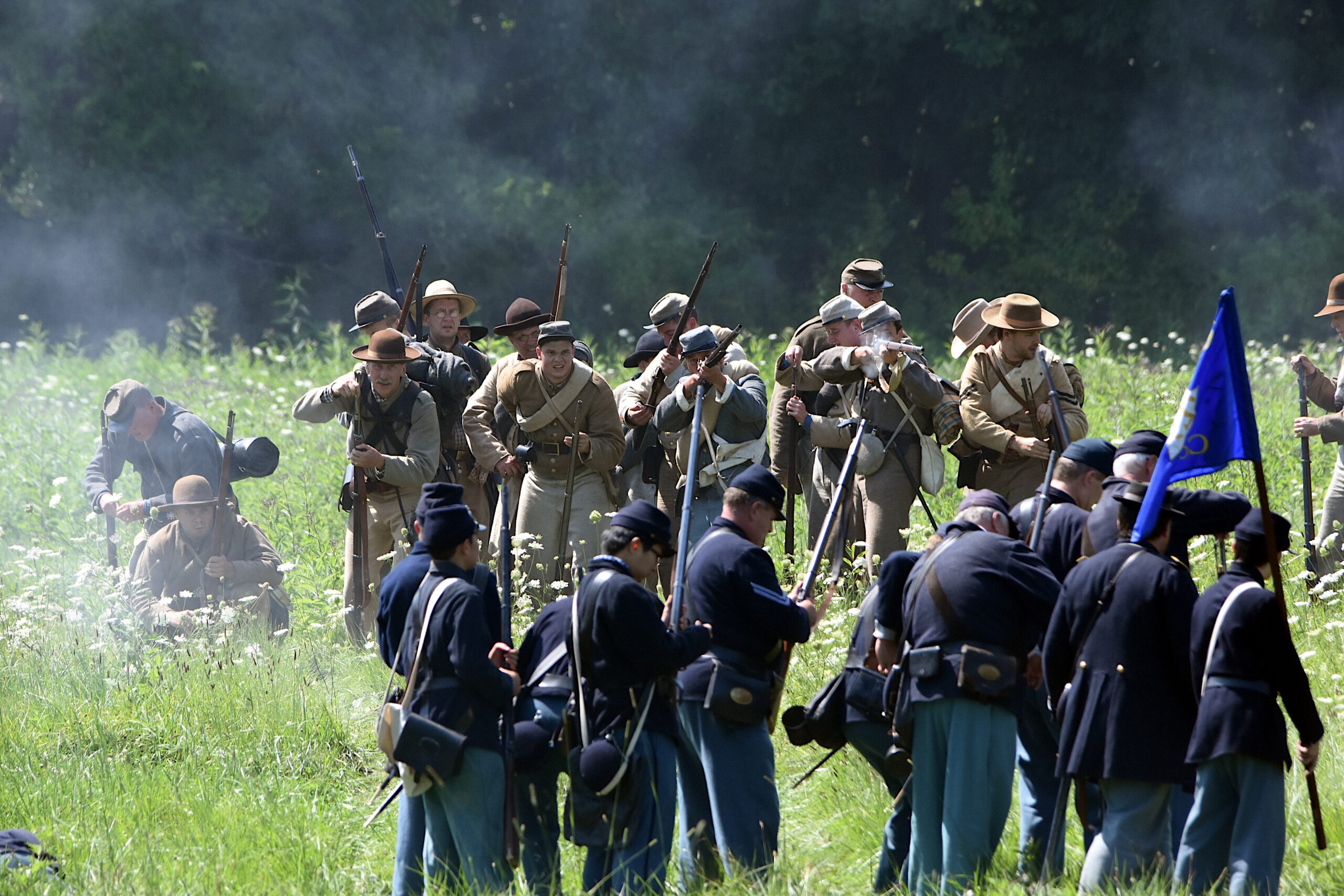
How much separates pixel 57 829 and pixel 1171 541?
4.33 meters

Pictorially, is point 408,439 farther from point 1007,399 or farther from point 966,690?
point 966,690

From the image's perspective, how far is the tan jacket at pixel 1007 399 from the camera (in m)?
7.42

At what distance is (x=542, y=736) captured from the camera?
15.9 ft

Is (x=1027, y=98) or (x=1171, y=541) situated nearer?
(x=1171, y=541)

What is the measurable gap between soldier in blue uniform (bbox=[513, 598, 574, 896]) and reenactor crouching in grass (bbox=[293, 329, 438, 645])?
2961 mm

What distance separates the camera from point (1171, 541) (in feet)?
15.3

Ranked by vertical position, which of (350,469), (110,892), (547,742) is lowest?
(110,892)

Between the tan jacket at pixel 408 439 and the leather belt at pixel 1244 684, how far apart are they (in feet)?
15.5

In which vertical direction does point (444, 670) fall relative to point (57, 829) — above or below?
above

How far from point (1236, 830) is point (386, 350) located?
5.04 metres

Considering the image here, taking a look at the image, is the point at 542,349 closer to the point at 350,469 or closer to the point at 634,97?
the point at 350,469

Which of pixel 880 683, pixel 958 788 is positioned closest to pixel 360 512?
pixel 880 683

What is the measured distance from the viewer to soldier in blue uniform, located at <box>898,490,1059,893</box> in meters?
4.71

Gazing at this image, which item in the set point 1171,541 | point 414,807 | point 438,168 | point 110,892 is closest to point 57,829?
point 110,892
